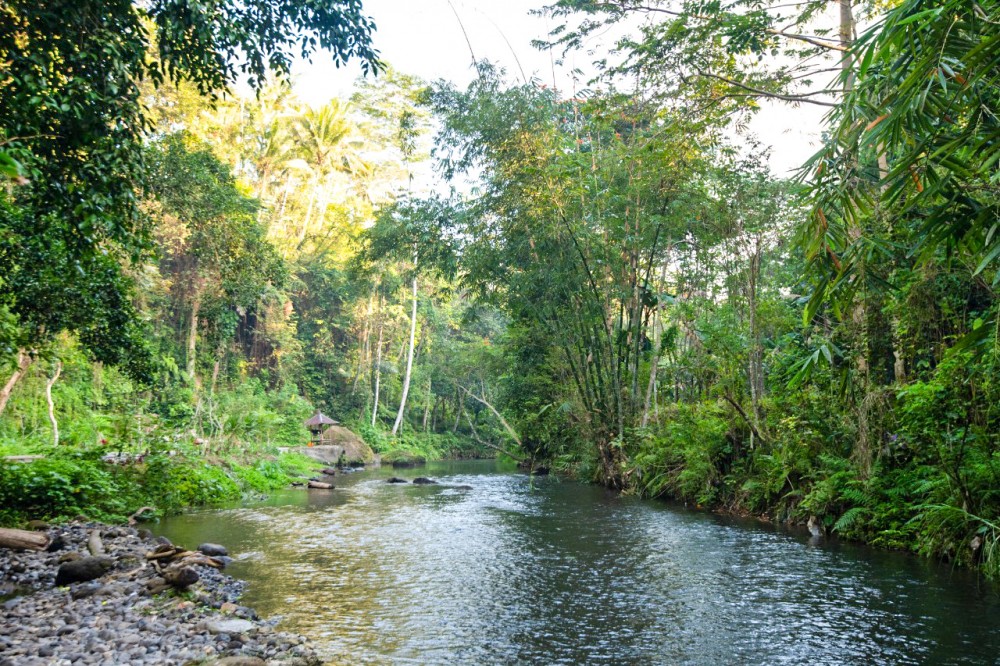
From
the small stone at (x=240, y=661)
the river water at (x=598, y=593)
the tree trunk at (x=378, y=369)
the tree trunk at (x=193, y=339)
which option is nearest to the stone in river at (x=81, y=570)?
the river water at (x=598, y=593)

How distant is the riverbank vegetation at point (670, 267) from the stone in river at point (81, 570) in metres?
2.87

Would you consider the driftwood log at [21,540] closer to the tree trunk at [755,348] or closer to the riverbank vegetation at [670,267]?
the riverbank vegetation at [670,267]

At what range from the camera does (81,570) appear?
243 inches

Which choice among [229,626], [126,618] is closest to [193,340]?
[126,618]

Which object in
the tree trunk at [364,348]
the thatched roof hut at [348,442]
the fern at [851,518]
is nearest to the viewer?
the fern at [851,518]

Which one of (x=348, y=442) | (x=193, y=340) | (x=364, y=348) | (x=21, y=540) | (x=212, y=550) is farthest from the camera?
(x=364, y=348)

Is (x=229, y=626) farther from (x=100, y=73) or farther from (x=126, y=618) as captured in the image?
(x=100, y=73)

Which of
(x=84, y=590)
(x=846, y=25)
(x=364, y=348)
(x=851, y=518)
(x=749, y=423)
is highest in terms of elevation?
(x=846, y=25)

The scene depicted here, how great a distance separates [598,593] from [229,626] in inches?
131

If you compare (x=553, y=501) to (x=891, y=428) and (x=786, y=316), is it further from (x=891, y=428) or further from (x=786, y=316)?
(x=891, y=428)

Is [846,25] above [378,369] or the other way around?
above

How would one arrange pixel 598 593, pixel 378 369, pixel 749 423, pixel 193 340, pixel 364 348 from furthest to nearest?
1. pixel 364 348
2. pixel 378 369
3. pixel 193 340
4. pixel 749 423
5. pixel 598 593

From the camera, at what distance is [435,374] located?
38.2 m

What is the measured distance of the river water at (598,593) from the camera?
16.0 ft
